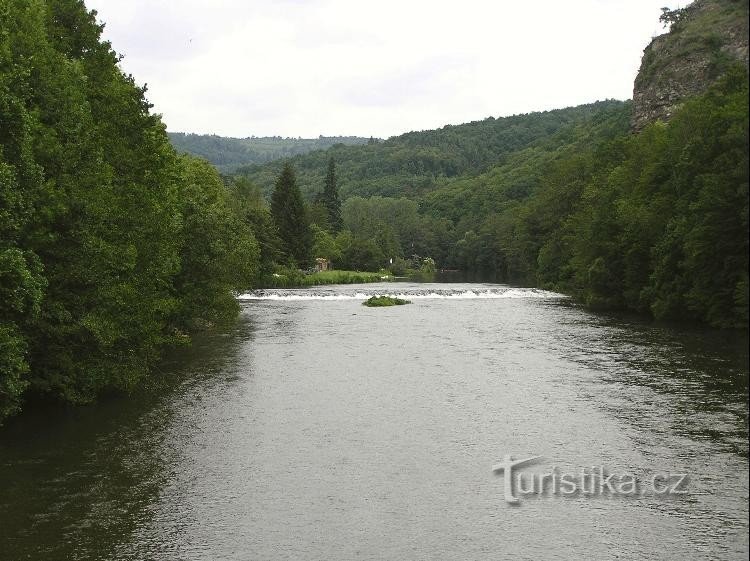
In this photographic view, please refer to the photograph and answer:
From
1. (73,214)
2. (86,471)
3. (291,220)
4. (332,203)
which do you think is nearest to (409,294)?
(291,220)

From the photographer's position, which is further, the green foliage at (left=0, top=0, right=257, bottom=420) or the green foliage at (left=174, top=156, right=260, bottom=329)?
the green foliage at (left=174, top=156, right=260, bottom=329)

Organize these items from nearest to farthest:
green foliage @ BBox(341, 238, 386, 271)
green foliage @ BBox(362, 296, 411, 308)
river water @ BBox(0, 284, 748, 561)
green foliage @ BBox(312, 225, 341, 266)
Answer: river water @ BBox(0, 284, 748, 561) < green foliage @ BBox(362, 296, 411, 308) < green foliage @ BBox(312, 225, 341, 266) < green foliage @ BBox(341, 238, 386, 271)

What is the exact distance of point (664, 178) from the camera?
199ft

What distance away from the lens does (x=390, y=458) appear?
23.6 m

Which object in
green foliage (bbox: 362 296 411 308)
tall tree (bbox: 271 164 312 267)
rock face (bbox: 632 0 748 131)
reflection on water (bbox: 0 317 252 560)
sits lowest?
reflection on water (bbox: 0 317 252 560)

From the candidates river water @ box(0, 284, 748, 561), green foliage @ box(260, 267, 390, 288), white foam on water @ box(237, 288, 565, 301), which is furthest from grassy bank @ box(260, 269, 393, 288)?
river water @ box(0, 284, 748, 561)

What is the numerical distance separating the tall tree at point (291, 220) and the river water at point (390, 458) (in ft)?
290

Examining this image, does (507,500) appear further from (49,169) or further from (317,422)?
(49,169)

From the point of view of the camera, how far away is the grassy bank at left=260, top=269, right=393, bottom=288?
113 metres

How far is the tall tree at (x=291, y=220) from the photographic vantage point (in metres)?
131

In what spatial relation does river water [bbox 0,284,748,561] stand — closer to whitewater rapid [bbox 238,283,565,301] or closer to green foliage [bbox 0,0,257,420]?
green foliage [bbox 0,0,257,420]

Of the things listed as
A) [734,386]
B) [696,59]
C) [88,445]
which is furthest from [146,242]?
[696,59]

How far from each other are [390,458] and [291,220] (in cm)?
11086

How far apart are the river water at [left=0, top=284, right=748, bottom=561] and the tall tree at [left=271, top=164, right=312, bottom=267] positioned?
8840 centimetres
